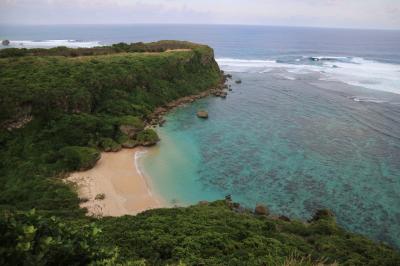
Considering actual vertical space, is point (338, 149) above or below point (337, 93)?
below

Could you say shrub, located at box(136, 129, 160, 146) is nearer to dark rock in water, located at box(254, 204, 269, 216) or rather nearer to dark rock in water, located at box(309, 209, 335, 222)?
dark rock in water, located at box(254, 204, 269, 216)

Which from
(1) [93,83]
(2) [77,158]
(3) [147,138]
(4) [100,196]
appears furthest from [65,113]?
(4) [100,196]

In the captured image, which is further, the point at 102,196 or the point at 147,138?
the point at 147,138

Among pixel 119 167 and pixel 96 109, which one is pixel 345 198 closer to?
pixel 119 167

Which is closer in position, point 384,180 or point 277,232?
point 277,232

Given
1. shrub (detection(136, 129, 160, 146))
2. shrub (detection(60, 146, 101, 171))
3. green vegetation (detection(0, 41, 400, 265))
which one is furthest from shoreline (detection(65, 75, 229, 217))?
shrub (detection(136, 129, 160, 146))

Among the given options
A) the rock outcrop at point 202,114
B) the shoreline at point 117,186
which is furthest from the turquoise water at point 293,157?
the rock outcrop at point 202,114

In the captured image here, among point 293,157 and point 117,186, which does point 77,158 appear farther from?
point 293,157

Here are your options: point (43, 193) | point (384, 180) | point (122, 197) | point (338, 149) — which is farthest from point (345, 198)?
point (43, 193)
